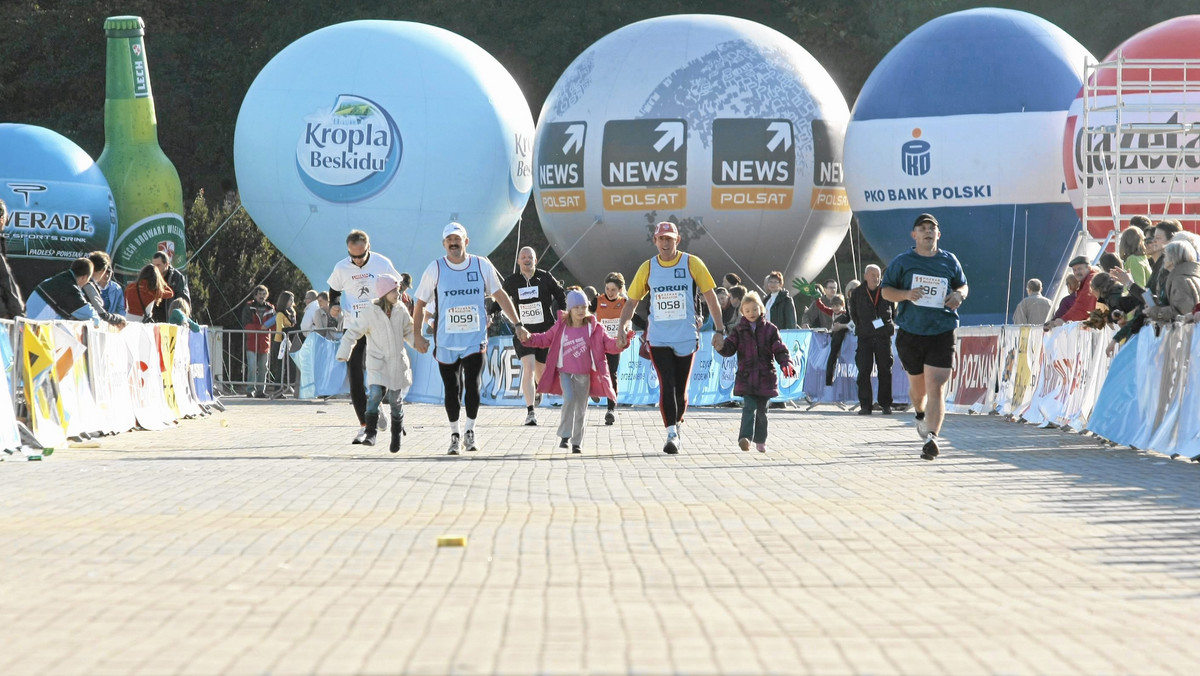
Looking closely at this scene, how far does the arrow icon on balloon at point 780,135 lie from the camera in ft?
101

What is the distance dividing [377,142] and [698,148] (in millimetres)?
5749

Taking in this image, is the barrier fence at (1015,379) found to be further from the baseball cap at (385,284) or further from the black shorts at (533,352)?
the baseball cap at (385,284)

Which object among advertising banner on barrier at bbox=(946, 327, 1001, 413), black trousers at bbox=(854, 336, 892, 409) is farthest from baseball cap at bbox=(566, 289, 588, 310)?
black trousers at bbox=(854, 336, 892, 409)

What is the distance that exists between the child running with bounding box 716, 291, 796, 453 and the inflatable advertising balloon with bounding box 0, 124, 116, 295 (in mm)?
21980

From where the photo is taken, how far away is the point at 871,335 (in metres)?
23.5

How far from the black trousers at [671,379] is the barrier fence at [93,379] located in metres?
4.85

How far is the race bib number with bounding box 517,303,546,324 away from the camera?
19688mm

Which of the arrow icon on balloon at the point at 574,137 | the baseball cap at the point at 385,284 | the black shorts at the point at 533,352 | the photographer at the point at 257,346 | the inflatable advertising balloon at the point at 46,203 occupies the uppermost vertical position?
the arrow icon on balloon at the point at 574,137

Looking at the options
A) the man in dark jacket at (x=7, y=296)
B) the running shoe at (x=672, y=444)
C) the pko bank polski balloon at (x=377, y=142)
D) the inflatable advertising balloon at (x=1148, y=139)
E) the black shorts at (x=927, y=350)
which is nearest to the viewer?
the black shorts at (x=927, y=350)

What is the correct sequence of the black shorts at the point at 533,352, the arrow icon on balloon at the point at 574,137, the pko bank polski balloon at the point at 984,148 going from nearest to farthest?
1. the black shorts at the point at 533,352
2. the pko bank polski balloon at the point at 984,148
3. the arrow icon on balloon at the point at 574,137

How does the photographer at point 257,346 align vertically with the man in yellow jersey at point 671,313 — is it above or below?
below

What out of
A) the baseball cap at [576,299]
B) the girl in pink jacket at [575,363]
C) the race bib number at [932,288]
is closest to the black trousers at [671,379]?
the girl in pink jacket at [575,363]

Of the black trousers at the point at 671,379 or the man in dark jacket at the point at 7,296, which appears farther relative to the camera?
the black trousers at the point at 671,379

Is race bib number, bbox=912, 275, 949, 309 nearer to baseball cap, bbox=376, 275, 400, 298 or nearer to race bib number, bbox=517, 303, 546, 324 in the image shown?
baseball cap, bbox=376, 275, 400, 298
